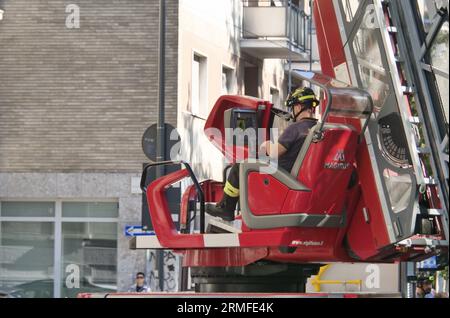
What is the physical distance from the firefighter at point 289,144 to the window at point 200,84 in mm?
21946

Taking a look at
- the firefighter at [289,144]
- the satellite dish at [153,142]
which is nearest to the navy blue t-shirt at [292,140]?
the firefighter at [289,144]

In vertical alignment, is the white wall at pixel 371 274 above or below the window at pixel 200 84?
below

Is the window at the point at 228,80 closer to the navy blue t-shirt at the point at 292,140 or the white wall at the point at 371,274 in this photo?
the white wall at the point at 371,274

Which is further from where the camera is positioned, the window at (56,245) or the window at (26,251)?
the window at (26,251)

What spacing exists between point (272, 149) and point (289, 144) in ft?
0.52

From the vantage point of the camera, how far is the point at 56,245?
99.8 feet

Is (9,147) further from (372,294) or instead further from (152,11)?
(372,294)

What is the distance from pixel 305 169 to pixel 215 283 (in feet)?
3.86

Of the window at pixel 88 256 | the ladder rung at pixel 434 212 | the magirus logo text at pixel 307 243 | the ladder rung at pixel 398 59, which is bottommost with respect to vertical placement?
the window at pixel 88 256

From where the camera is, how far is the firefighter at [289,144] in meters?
9.10

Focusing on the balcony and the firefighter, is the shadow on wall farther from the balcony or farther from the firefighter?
the firefighter

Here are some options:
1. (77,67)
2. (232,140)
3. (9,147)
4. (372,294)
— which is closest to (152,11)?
(77,67)

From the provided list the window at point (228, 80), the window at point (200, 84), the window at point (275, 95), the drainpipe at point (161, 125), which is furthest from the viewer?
the window at point (275, 95)

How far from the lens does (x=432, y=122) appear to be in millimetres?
8219
